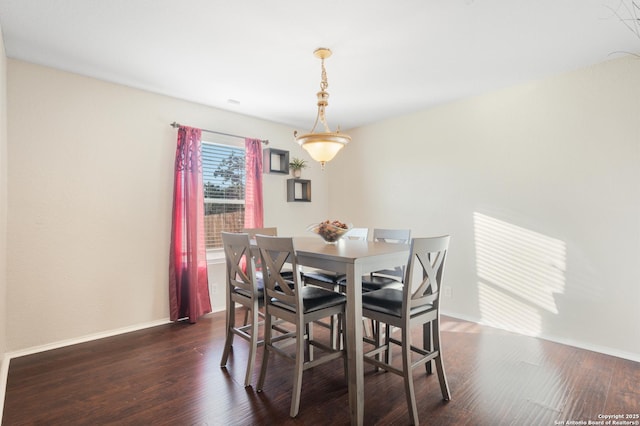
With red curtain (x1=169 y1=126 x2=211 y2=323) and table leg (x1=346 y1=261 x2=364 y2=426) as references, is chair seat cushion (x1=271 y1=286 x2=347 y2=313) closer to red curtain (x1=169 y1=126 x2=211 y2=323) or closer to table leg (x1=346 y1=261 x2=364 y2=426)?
table leg (x1=346 y1=261 x2=364 y2=426)

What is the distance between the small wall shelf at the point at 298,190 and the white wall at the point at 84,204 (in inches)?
62.9

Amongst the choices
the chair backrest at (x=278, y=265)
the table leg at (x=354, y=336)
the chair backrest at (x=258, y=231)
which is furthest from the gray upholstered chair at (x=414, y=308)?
the chair backrest at (x=258, y=231)

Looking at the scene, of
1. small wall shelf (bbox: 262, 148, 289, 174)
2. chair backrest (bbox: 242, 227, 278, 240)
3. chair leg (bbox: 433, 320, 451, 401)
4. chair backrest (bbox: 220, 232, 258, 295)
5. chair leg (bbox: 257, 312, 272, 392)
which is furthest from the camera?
small wall shelf (bbox: 262, 148, 289, 174)

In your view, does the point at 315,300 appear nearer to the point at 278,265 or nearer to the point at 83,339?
the point at 278,265

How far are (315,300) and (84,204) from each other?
8.33 feet

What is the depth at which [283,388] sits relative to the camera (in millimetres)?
2236

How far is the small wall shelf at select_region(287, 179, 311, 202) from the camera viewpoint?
4703 millimetres

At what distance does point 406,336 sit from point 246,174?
3034 millimetres

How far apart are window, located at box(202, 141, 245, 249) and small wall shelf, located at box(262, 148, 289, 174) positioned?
32 centimetres

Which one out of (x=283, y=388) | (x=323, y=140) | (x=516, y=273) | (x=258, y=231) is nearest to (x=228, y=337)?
(x=283, y=388)

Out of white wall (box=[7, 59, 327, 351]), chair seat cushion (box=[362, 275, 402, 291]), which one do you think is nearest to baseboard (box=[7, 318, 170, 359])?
white wall (box=[7, 59, 327, 351])

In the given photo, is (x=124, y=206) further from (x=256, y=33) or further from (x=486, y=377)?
(x=486, y=377)

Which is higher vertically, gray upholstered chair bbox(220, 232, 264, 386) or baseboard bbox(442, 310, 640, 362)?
gray upholstered chair bbox(220, 232, 264, 386)

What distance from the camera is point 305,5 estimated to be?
2.09 meters
